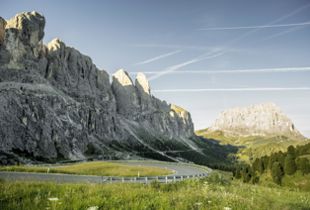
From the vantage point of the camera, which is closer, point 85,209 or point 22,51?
point 85,209

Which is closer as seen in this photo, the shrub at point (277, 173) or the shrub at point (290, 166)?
the shrub at point (277, 173)

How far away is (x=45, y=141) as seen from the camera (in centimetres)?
14075

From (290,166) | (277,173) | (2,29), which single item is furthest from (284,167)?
(2,29)

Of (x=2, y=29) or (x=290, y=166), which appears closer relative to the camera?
(x=290, y=166)

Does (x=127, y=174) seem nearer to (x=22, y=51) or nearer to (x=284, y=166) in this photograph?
(x=284, y=166)

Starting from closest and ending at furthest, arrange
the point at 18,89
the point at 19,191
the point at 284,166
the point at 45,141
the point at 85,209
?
the point at 85,209 → the point at 19,191 → the point at 284,166 → the point at 45,141 → the point at 18,89

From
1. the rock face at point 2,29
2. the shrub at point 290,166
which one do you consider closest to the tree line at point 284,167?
the shrub at point 290,166

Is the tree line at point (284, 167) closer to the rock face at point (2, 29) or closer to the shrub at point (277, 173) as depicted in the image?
the shrub at point (277, 173)

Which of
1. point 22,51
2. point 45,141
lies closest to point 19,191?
point 45,141

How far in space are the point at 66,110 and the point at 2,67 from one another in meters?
46.6

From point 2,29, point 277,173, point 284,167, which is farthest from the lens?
point 2,29

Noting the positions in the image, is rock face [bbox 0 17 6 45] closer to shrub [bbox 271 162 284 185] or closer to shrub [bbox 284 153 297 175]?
shrub [bbox 271 162 284 185]

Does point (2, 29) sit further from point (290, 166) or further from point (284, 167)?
point (290, 166)

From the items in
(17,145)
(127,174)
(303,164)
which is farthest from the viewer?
(17,145)
